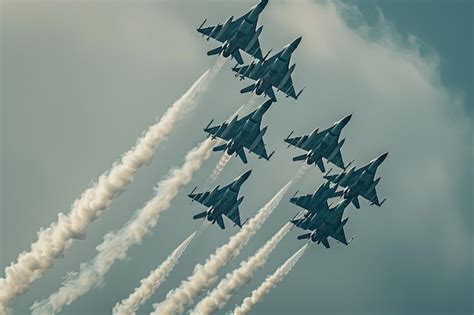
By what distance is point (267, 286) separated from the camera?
14825 centimetres

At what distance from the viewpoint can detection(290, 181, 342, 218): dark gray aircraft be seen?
511ft

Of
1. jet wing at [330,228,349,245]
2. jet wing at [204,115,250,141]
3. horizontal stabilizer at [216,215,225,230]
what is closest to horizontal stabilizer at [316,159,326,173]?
jet wing at [330,228,349,245]

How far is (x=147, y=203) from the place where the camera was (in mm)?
143250

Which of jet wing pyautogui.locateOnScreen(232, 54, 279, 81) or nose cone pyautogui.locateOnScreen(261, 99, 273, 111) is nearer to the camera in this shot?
jet wing pyautogui.locateOnScreen(232, 54, 279, 81)

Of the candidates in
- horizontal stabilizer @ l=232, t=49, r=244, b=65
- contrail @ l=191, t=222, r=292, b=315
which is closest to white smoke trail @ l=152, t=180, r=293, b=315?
contrail @ l=191, t=222, r=292, b=315

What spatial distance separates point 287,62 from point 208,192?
828 inches

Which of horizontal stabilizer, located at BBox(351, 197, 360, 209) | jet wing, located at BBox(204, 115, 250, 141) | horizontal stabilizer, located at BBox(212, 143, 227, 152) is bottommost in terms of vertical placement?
horizontal stabilizer, located at BBox(212, 143, 227, 152)

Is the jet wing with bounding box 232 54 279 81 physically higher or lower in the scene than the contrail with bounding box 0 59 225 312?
higher

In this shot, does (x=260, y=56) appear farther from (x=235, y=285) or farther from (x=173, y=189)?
(x=235, y=285)

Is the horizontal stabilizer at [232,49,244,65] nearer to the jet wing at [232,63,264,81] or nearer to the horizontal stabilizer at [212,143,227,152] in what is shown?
the jet wing at [232,63,264,81]

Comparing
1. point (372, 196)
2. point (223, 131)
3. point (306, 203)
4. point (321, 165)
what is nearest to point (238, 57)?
point (223, 131)

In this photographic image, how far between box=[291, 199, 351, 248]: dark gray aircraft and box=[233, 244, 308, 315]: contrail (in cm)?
405

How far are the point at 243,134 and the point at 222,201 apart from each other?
9.71 metres

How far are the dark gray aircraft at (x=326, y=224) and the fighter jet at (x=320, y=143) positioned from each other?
8183 mm
